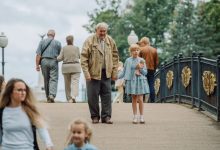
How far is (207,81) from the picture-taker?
15578 millimetres

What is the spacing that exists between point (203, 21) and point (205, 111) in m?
A: 44.8

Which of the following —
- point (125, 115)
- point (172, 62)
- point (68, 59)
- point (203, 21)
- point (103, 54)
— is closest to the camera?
point (103, 54)

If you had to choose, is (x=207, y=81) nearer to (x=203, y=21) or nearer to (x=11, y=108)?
(x=11, y=108)

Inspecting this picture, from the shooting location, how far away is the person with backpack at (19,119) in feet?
22.2

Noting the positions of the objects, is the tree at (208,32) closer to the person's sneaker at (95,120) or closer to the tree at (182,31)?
the tree at (182,31)

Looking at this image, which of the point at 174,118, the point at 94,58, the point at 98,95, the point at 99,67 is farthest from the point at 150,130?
the point at 174,118

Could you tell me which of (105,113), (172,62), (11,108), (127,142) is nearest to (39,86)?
(172,62)

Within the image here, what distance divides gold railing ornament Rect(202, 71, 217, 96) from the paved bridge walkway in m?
0.55

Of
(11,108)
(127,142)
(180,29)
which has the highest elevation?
(180,29)

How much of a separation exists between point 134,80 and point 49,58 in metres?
5.58

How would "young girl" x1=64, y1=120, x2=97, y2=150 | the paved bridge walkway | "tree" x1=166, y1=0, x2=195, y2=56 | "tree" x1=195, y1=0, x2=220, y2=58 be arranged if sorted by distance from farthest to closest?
→ "tree" x1=166, y1=0, x2=195, y2=56
"tree" x1=195, y1=0, x2=220, y2=58
the paved bridge walkway
"young girl" x1=64, y1=120, x2=97, y2=150

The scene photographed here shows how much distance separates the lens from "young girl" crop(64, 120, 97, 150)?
6375mm

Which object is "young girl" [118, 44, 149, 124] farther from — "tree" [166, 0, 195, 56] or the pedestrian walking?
"tree" [166, 0, 195, 56]

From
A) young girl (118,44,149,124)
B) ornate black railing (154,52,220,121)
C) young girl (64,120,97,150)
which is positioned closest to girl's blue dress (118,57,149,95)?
young girl (118,44,149,124)
